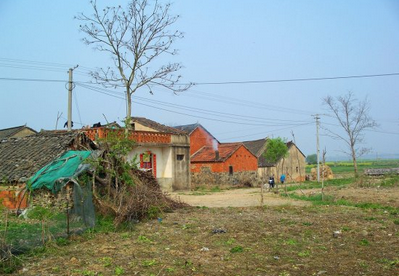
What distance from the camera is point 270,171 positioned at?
1724 inches

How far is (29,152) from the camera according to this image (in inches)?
651

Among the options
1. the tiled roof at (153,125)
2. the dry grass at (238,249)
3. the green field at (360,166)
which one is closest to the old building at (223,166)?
the tiled roof at (153,125)

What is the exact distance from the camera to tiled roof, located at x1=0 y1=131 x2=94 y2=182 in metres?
15.0

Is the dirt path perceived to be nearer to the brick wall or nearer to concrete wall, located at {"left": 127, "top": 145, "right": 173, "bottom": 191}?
concrete wall, located at {"left": 127, "top": 145, "right": 173, "bottom": 191}

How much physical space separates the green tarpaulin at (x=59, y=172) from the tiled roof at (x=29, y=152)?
1.21 m

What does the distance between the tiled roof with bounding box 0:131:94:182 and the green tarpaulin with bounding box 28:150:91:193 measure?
1208mm

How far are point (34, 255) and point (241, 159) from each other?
101 ft

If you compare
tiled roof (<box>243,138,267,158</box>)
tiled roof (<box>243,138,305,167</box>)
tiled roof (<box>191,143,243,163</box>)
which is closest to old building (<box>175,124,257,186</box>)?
tiled roof (<box>191,143,243,163</box>)

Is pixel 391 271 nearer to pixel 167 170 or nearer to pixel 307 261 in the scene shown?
pixel 307 261

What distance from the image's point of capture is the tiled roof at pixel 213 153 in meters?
36.2

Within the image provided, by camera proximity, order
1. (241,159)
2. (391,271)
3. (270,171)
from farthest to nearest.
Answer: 1. (270,171)
2. (241,159)
3. (391,271)

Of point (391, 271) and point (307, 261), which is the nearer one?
point (391, 271)

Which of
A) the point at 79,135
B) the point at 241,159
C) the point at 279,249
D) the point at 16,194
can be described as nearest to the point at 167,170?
the point at 241,159

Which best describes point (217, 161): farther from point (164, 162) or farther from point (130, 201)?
point (130, 201)
